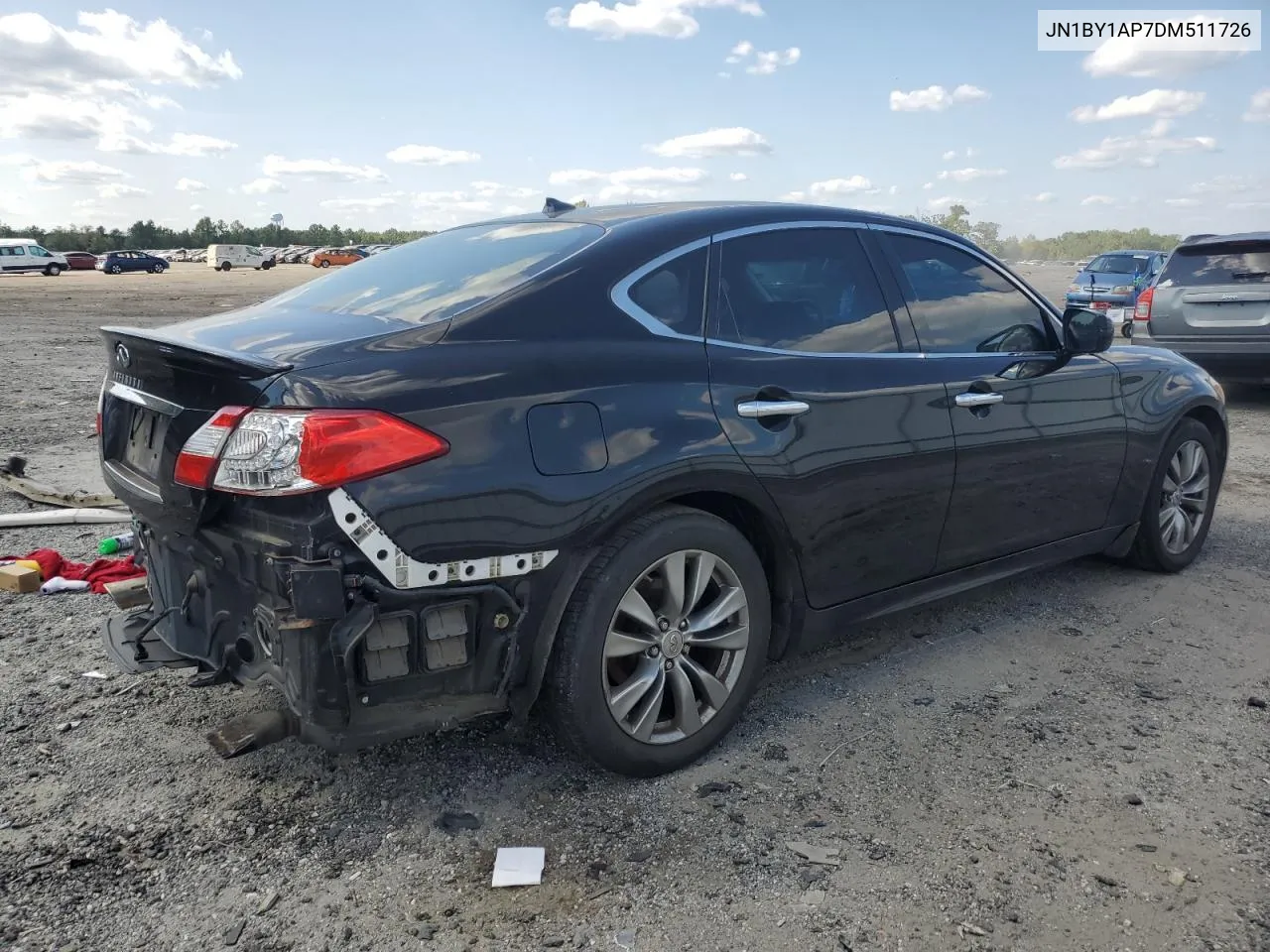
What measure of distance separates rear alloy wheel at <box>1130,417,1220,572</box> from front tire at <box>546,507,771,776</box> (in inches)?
102

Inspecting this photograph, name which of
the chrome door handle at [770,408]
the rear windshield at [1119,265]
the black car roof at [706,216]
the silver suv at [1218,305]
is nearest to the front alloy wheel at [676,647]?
the chrome door handle at [770,408]

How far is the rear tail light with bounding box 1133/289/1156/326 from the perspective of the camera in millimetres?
10798

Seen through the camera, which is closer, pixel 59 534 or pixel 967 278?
pixel 967 278

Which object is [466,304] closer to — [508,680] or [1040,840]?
[508,680]

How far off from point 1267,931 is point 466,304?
254 centimetres

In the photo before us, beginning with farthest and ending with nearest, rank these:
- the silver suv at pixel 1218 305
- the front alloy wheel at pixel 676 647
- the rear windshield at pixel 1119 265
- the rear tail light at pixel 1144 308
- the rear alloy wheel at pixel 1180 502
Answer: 1. the rear windshield at pixel 1119 265
2. the rear tail light at pixel 1144 308
3. the silver suv at pixel 1218 305
4. the rear alloy wheel at pixel 1180 502
5. the front alloy wheel at pixel 676 647

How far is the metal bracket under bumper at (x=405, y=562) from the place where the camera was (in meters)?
2.48

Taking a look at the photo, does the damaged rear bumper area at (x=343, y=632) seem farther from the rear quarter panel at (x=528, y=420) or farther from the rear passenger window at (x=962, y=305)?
the rear passenger window at (x=962, y=305)

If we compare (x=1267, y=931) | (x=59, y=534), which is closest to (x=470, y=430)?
(x=1267, y=931)

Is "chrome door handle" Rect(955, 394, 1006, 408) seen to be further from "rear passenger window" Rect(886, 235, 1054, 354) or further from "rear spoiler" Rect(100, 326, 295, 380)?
"rear spoiler" Rect(100, 326, 295, 380)

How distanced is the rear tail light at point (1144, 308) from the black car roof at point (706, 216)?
7925 mm

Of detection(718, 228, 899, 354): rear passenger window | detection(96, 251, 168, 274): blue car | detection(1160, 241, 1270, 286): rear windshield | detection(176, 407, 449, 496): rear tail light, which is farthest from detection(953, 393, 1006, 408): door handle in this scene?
detection(96, 251, 168, 274): blue car

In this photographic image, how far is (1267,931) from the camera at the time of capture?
2418mm

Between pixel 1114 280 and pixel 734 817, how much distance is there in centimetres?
1953
